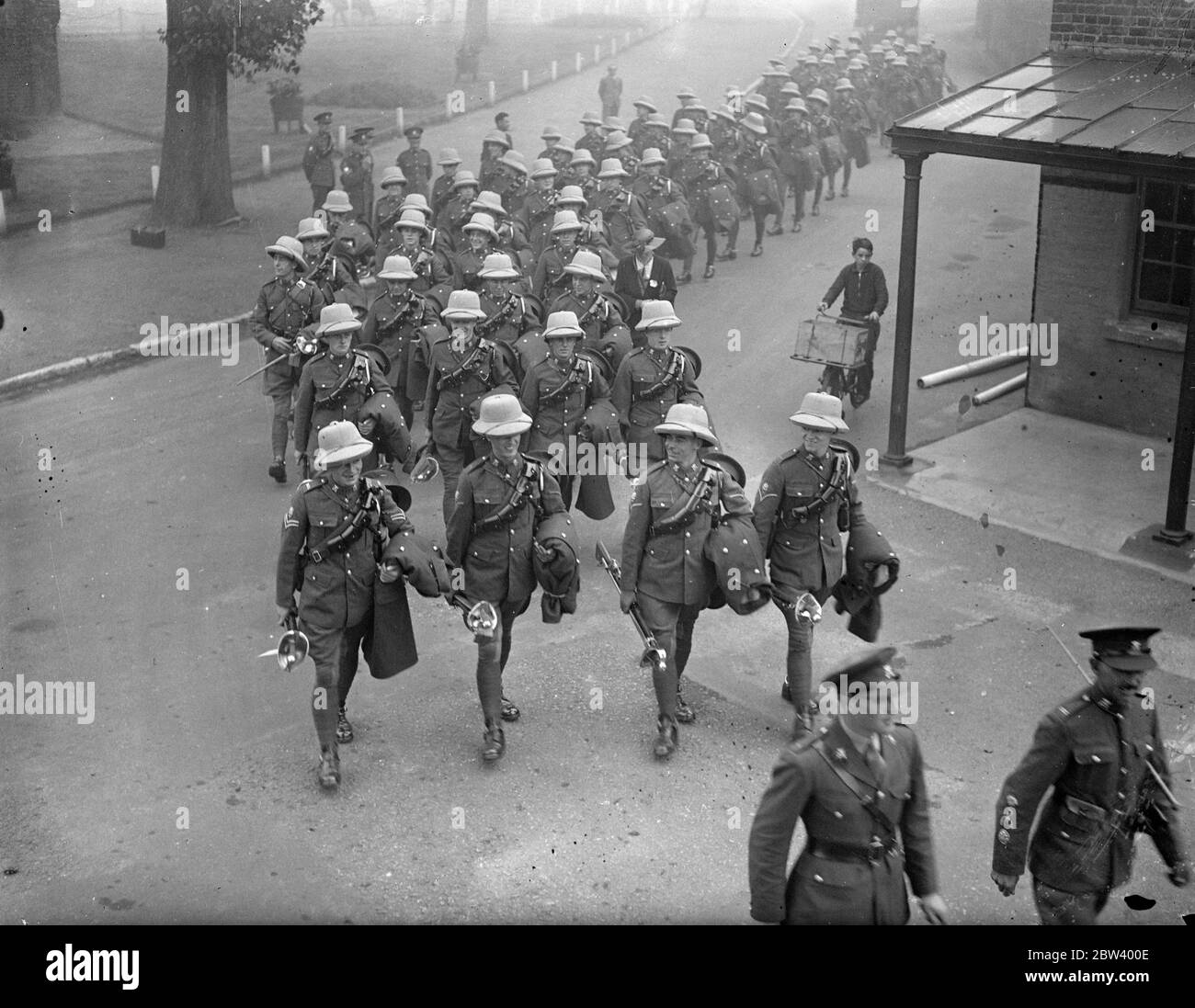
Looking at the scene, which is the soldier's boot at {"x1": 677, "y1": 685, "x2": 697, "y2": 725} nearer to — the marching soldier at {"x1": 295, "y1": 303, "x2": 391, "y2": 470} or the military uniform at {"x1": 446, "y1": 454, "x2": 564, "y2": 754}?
the military uniform at {"x1": 446, "y1": 454, "x2": 564, "y2": 754}

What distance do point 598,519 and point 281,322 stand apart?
12.6 feet

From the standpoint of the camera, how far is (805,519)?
9.21m

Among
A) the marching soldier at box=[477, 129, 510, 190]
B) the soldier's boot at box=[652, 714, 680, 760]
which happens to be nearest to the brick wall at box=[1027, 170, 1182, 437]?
the soldier's boot at box=[652, 714, 680, 760]

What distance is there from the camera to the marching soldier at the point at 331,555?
335 inches

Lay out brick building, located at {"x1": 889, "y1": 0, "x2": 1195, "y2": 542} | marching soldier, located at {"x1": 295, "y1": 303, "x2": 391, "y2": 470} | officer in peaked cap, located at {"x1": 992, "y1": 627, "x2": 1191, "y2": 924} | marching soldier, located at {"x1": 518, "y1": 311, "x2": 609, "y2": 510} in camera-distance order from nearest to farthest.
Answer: officer in peaked cap, located at {"x1": 992, "y1": 627, "x2": 1191, "y2": 924} < marching soldier, located at {"x1": 518, "y1": 311, "x2": 609, "y2": 510} < marching soldier, located at {"x1": 295, "y1": 303, "x2": 391, "y2": 470} < brick building, located at {"x1": 889, "y1": 0, "x2": 1195, "y2": 542}

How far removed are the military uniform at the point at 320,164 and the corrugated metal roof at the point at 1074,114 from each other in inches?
459

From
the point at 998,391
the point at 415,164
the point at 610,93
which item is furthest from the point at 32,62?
the point at 998,391

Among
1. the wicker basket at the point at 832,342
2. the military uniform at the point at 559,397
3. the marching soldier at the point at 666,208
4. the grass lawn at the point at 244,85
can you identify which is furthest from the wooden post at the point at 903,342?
the grass lawn at the point at 244,85

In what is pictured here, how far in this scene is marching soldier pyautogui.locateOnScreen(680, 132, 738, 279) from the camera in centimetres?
2098

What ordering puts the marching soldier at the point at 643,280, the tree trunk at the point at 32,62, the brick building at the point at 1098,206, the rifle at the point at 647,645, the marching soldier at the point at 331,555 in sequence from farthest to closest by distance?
1. the tree trunk at the point at 32,62
2. the marching soldier at the point at 643,280
3. the brick building at the point at 1098,206
4. the rifle at the point at 647,645
5. the marching soldier at the point at 331,555

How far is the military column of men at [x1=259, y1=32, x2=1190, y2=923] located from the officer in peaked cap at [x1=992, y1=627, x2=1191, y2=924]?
11mm

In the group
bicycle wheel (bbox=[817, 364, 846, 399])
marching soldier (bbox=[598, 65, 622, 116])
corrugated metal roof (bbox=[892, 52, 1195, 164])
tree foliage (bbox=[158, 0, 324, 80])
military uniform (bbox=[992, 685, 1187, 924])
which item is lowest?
bicycle wheel (bbox=[817, 364, 846, 399])

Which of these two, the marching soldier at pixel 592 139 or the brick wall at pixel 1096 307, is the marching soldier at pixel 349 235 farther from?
the brick wall at pixel 1096 307
